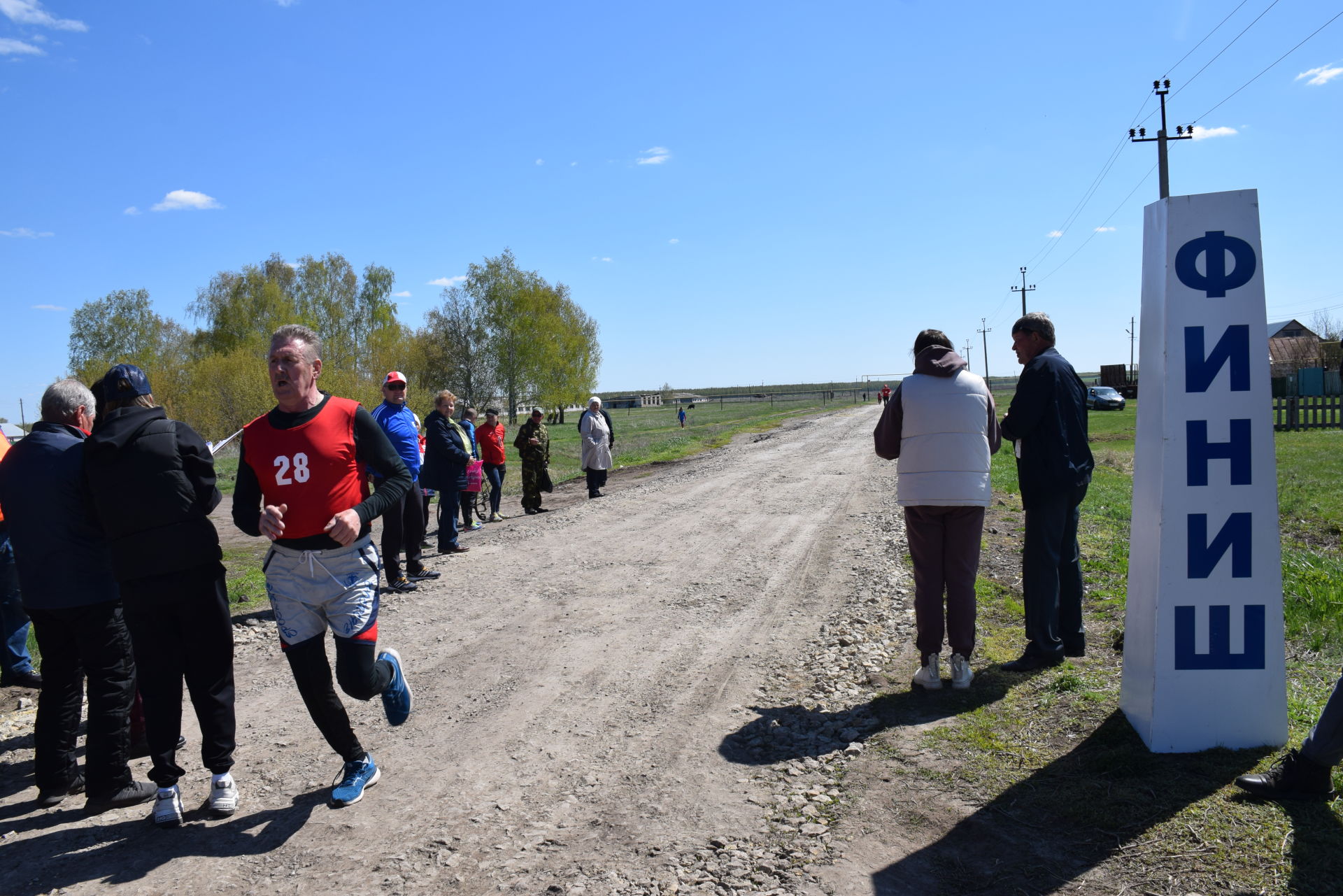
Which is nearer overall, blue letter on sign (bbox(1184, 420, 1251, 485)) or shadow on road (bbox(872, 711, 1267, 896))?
shadow on road (bbox(872, 711, 1267, 896))

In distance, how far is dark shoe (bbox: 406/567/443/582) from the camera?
28.9 ft

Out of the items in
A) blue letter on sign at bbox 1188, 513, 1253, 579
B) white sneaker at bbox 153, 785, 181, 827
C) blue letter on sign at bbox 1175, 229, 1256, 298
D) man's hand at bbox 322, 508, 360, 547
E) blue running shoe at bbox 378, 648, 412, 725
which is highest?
blue letter on sign at bbox 1175, 229, 1256, 298

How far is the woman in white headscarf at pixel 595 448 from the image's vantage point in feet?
54.1

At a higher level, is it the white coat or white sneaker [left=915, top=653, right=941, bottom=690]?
the white coat

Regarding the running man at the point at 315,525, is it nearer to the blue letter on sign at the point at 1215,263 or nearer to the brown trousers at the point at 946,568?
the brown trousers at the point at 946,568

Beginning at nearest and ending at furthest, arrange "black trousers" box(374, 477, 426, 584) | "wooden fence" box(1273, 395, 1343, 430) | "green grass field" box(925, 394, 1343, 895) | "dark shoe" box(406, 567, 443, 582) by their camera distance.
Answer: "green grass field" box(925, 394, 1343, 895) < "black trousers" box(374, 477, 426, 584) < "dark shoe" box(406, 567, 443, 582) < "wooden fence" box(1273, 395, 1343, 430)

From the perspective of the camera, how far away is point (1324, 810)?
3.26 m

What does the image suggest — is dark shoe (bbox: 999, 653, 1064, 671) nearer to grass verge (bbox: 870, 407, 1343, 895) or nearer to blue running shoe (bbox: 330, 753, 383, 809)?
grass verge (bbox: 870, 407, 1343, 895)

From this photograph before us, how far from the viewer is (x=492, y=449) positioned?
13.8 metres

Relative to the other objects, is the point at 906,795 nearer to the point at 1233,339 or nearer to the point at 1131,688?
the point at 1131,688

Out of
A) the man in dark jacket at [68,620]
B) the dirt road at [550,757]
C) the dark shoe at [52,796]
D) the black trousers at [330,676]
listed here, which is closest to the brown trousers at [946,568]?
the dirt road at [550,757]

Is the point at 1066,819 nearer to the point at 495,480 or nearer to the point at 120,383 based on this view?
the point at 120,383

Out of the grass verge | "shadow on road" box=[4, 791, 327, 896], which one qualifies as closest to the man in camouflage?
the grass verge

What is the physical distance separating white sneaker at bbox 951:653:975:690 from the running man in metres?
3.25
